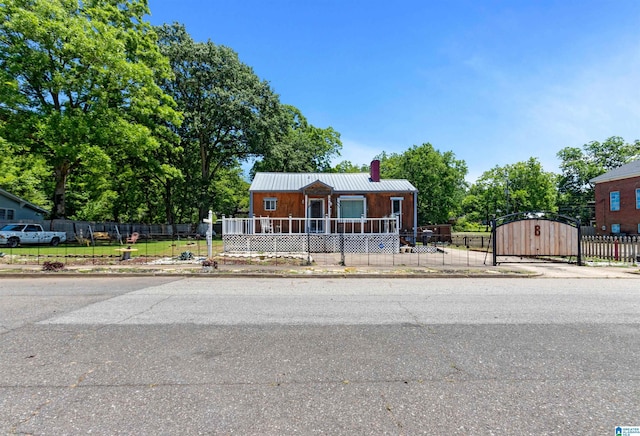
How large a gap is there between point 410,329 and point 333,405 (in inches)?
104

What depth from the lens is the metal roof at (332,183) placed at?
78.0ft

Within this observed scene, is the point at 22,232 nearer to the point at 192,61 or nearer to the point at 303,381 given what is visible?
the point at 192,61

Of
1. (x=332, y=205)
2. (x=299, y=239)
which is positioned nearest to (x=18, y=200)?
(x=299, y=239)

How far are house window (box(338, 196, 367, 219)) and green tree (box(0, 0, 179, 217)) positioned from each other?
49.0ft

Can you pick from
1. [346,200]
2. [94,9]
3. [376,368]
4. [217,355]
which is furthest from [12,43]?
[376,368]

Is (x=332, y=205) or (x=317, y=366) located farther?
(x=332, y=205)

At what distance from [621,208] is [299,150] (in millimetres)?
32706

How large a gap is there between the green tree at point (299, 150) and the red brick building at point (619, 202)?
30707 millimetres

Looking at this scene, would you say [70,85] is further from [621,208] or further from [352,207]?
[621,208]

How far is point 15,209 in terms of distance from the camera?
3284 centimetres

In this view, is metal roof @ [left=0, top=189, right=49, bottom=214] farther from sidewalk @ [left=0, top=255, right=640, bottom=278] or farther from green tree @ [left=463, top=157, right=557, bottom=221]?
green tree @ [left=463, top=157, right=557, bottom=221]

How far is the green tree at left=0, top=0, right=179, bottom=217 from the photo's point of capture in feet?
75.8

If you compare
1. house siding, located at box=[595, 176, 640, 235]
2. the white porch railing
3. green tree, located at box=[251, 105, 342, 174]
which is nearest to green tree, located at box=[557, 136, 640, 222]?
house siding, located at box=[595, 176, 640, 235]

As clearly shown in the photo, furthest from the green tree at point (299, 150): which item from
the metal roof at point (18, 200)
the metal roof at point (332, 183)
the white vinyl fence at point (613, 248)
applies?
the white vinyl fence at point (613, 248)
